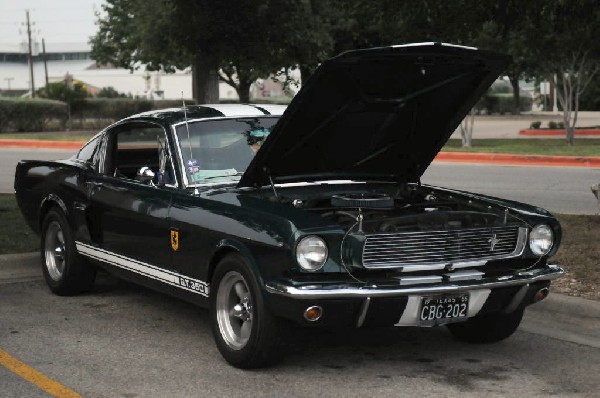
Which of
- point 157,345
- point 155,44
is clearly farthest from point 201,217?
point 155,44

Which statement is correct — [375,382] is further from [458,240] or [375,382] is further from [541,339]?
[541,339]

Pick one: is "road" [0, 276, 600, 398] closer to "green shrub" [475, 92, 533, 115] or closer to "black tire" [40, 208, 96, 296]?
"black tire" [40, 208, 96, 296]

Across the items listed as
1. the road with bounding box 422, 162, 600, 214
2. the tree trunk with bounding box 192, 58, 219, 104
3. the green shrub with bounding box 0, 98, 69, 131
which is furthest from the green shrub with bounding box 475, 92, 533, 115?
the tree trunk with bounding box 192, 58, 219, 104

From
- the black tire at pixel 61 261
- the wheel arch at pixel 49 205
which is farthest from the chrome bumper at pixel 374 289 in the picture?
the wheel arch at pixel 49 205

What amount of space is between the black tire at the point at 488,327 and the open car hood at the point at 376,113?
1253 millimetres

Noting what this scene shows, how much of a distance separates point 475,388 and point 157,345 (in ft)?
6.85

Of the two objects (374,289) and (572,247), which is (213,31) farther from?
(374,289)

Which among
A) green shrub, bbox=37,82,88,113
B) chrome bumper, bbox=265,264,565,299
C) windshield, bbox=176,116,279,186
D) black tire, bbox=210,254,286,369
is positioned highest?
windshield, bbox=176,116,279,186

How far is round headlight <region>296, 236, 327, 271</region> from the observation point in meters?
5.42

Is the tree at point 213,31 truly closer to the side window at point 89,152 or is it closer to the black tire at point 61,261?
the side window at point 89,152

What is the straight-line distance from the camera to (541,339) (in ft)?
21.8

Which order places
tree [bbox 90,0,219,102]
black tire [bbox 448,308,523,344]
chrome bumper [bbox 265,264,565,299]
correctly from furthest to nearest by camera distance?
1. tree [bbox 90,0,219,102]
2. black tire [bbox 448,308,523,344]
3. chrome bumper [bbox 265,264,565,299]

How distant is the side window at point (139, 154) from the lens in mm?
6862

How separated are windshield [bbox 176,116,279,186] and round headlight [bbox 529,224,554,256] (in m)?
1.89
